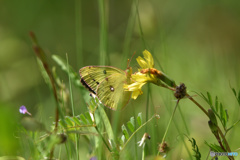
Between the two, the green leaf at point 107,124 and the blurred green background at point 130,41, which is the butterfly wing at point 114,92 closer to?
the green leaf at point 107,124

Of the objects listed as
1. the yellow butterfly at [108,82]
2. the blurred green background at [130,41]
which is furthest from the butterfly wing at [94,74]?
the blurred green background at [130,41]

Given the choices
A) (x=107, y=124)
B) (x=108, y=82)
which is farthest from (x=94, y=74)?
(x=107, y=124)

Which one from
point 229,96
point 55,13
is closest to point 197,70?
point 229,96

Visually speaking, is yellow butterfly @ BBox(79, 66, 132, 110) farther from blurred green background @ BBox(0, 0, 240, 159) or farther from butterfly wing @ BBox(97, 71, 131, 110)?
blurred green background @ BBox(0, 0, 240, 159)

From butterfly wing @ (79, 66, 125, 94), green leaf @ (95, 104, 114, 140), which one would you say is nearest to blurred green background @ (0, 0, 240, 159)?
butterfly wing @ (79, 66, 125, 94)

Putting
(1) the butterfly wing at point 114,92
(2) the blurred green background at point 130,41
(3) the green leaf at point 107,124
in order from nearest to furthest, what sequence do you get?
1. (3) the green leaf at point 107,124
2. (1) the butterfly wing at point 114,92
3. (2) the blurred green background at point 130,41

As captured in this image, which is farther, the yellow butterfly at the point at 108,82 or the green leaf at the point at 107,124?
the yellow butterfly at the point at 108,82

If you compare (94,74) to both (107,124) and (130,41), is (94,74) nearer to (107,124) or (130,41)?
(107,124)

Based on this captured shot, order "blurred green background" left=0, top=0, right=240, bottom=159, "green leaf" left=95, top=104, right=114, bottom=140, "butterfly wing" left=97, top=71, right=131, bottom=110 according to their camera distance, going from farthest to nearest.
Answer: "blurred green background" left=0, top=0, right=240, bottom=159 → "butterfly wing" left=97, top=71, right=131, bottom=110 → "green leaf" left=95, top=104, right=114, bottom=140
